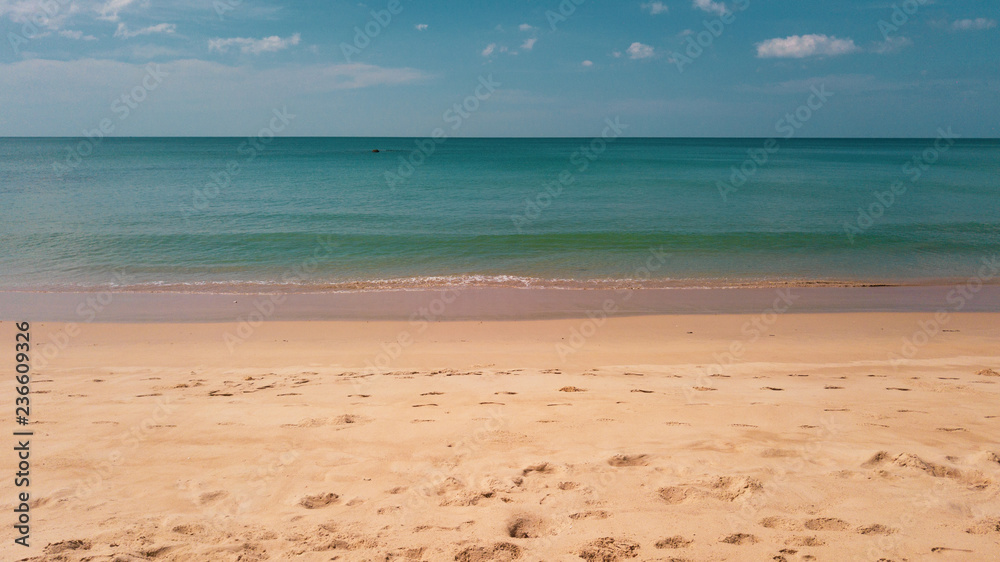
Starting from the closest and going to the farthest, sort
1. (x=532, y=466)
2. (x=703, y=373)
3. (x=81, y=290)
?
1. (x=532, y=466)
2. (x=703, y=373)
3. (x=81, y=290)

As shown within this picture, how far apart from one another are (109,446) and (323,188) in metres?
35.0

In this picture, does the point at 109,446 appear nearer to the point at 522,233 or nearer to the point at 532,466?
the point at 532,466

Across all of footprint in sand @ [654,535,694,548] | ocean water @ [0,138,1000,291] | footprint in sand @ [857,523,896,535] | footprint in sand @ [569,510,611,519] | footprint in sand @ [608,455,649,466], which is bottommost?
footprint in sand @ [654,535,694,548]

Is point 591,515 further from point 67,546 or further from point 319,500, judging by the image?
point 67,546

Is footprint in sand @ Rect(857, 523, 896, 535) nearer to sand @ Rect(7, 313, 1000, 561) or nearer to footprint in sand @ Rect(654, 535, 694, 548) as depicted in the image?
sand @ Rect(7, 313, 1000, 561)

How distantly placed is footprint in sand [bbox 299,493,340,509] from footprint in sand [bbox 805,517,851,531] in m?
3.51

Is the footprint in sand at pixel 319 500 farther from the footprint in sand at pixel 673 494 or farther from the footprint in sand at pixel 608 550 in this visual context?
the footprint in sand at pixel 673 494

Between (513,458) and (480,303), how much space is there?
7864 mm

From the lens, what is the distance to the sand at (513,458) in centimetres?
360

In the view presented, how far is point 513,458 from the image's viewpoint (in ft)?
15.5

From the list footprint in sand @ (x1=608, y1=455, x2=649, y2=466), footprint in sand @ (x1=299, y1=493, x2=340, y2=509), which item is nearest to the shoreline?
footprint in sand @ (x1=608, y1=455, x2=649, y2=466)

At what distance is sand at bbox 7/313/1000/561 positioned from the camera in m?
3.60

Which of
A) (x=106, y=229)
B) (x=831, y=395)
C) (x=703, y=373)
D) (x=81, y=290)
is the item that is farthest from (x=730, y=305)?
(x=106, y=229)

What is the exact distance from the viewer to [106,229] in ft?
68.8
